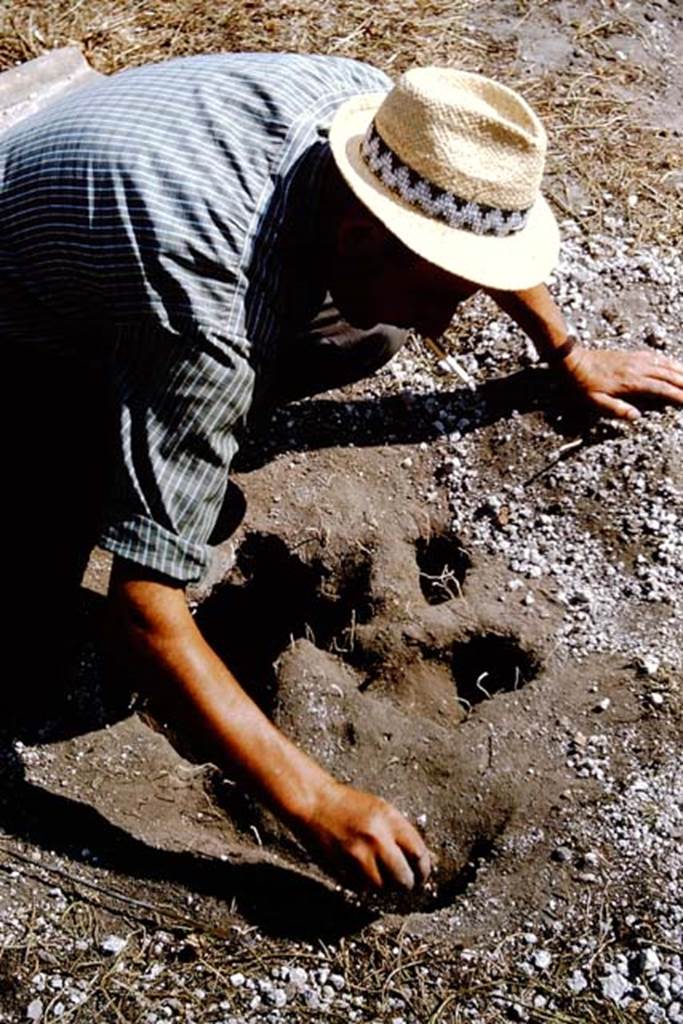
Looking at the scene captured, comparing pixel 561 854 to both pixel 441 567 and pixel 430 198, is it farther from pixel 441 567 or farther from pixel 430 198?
pixel 430 198

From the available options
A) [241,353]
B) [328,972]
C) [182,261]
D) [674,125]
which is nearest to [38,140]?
[182,261]

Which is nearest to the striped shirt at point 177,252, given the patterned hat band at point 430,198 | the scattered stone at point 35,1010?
the patterned hat band at point 430,198

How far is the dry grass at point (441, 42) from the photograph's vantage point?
3.72 m

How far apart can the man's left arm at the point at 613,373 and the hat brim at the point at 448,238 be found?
87 centimetres

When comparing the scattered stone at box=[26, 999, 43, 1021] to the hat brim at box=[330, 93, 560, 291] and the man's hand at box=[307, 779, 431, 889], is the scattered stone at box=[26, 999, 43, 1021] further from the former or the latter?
the hat brim at box=[330, 93, 560, 291]

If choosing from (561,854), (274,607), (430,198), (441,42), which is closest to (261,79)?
(430,198)

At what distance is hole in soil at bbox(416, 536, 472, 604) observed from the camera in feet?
9.78

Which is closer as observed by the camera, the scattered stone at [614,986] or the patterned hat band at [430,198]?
the patterned hat band at [430,198]

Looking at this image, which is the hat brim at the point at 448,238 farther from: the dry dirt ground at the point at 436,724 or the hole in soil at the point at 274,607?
the hole in soil at the point at 274,607

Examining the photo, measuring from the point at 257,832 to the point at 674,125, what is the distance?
2.48 metres

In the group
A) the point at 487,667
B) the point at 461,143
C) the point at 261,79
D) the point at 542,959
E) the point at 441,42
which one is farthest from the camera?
the point at 441,42

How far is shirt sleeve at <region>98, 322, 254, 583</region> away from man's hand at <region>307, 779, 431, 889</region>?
1.48 ft

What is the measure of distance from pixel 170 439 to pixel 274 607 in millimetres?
1104

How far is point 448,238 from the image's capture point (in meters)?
1.96
